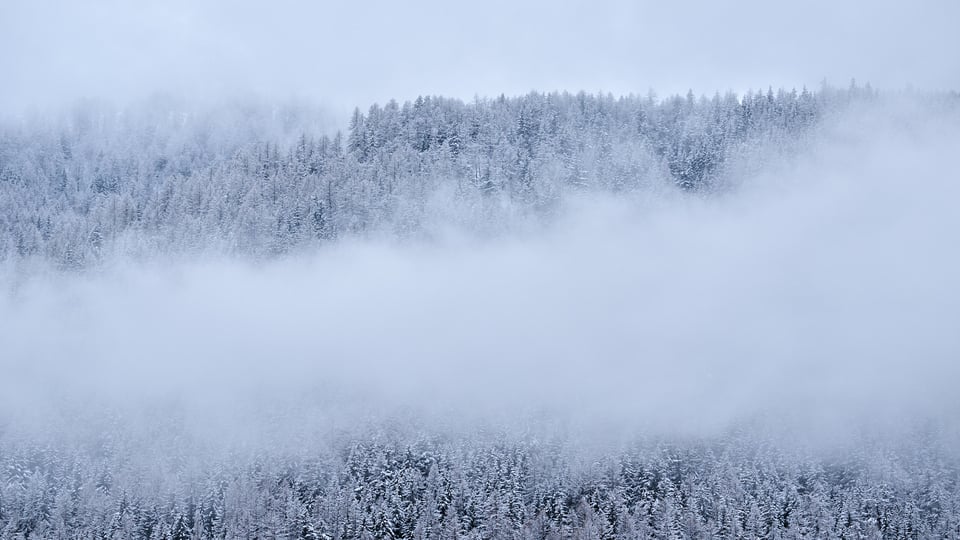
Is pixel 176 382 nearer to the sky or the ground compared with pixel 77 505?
nearer to the sky

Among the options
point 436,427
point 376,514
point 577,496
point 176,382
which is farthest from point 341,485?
point 176,382

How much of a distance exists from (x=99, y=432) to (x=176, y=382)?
24605mm

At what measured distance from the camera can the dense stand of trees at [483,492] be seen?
152 metres

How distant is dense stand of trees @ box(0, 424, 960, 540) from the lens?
151875 mm

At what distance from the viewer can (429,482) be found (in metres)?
161

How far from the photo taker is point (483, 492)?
15888 cm

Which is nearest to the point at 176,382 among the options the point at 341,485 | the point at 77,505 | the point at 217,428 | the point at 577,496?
the point at 217,428

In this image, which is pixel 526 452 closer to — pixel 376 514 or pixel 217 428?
pixel 376 514

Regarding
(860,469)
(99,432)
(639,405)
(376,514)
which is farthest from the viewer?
(639,405)

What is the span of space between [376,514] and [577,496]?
118 feet

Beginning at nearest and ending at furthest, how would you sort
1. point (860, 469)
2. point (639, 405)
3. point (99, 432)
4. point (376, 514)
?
point (376, 514), point (860, 469), point (99, 432), point (639, 405)

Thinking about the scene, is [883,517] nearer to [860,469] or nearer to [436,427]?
[860,469]

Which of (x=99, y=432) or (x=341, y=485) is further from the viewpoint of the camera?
(x=99, y=432)

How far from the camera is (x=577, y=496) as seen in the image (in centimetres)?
16162
